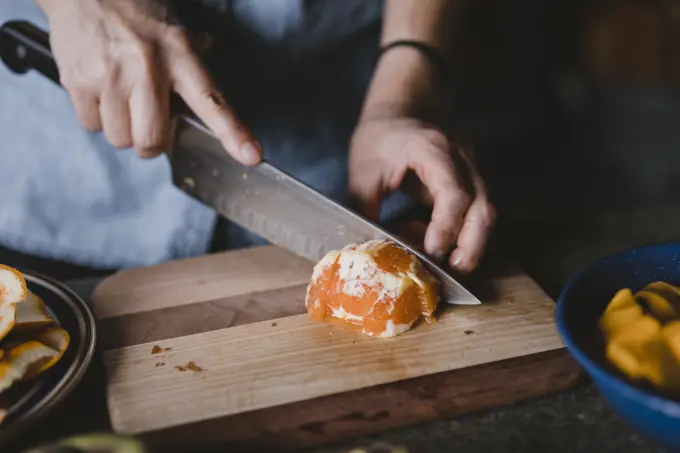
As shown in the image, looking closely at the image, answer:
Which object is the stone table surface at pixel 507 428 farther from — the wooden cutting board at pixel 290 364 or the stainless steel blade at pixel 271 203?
the stainless steel blade at pixel 271 203

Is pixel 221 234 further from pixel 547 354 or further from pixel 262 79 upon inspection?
pixel 547 354

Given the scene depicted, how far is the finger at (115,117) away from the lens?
127cm

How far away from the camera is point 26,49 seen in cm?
139

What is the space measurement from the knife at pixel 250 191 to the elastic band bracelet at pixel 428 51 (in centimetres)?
50

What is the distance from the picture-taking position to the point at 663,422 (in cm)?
90

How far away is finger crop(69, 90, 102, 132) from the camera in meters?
1.30

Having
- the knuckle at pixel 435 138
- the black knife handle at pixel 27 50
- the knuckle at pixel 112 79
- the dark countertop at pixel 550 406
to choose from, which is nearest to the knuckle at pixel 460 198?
the knuckle at pixel 435 138

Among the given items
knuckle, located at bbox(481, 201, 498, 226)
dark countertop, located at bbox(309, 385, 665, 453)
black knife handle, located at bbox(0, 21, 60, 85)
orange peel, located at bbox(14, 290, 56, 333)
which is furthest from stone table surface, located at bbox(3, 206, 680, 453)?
black knife handle, located at bbox(0, 21, 60, 85)

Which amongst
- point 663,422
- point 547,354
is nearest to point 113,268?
point 547,354

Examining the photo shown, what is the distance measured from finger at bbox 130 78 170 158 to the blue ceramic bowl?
0.73 metres

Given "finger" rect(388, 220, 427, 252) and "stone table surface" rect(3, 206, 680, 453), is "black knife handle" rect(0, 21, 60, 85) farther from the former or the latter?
"finger" rect(388, 220, 427, 252)

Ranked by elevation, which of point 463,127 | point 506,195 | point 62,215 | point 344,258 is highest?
point 344,258

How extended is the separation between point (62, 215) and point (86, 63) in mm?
476

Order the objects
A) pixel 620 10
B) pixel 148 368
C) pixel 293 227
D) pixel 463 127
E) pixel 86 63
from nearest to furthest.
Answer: pixel 148 368
pixel 86 63
pixel 293 227
pixel 463 127
pixel 620 10
